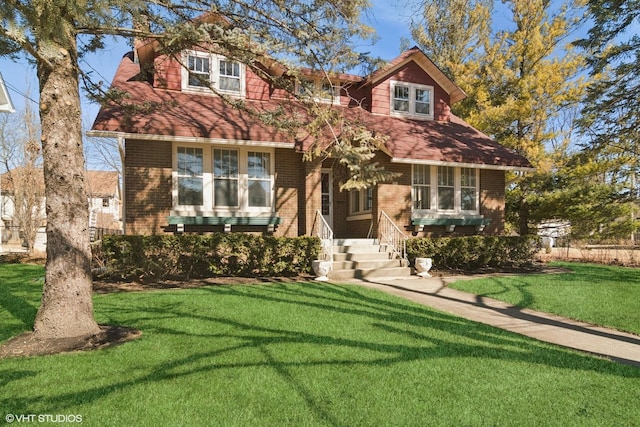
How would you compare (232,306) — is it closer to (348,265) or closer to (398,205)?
(348,265)

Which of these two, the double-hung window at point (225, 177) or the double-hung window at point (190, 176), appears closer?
the double-hung window at point (190, 176)

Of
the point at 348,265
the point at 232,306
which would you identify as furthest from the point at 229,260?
the point at 232,306

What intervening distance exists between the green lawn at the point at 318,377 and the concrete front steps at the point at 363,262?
15.4 feet

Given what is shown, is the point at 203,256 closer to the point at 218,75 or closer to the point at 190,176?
the point at 190,176

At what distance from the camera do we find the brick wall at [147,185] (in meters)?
11.1

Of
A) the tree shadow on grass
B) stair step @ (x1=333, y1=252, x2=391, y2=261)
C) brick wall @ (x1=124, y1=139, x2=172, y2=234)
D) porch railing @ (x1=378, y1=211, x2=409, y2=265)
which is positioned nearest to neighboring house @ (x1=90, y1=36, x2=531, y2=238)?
brick wall @ (x1=124, y1=139, x2=172, y2=234)

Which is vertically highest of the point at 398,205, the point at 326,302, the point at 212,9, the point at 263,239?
the point at 212,9

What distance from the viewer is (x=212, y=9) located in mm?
Answer: 6352

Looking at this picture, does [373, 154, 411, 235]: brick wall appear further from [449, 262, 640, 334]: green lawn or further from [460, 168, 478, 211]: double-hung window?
[449, 262, 640, 334]: green lawn

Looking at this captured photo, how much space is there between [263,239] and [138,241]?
2886 mm

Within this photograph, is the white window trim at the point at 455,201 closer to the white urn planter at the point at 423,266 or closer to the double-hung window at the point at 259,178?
the white urn planter at the point at 423,266

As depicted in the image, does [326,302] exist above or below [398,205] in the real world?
below

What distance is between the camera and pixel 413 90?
52.6ft

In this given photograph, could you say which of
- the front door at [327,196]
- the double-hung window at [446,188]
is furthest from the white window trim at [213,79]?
the double-hung window at [446,188]
